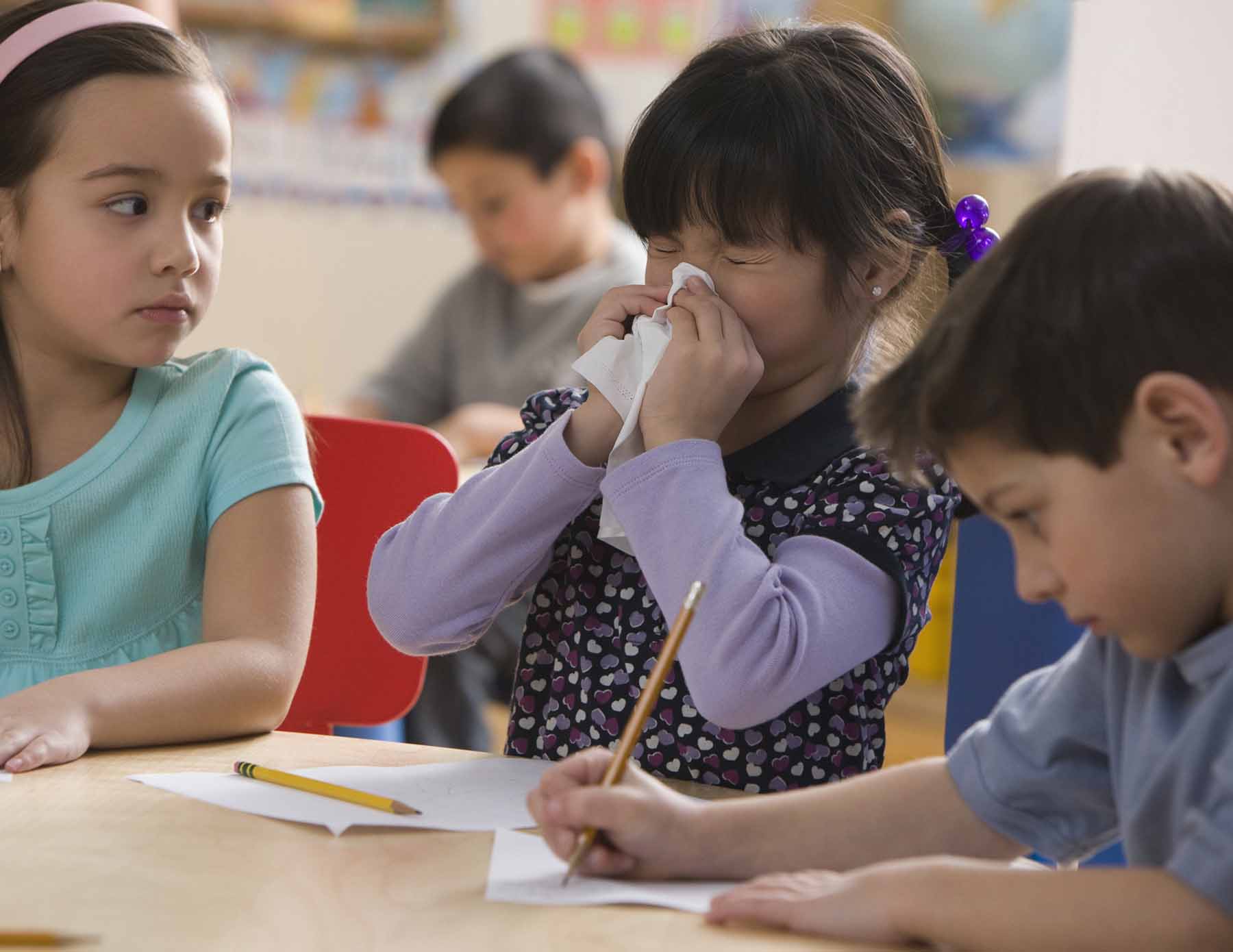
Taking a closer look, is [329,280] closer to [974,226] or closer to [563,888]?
[974,226]

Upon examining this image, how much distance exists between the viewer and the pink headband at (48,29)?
115cm

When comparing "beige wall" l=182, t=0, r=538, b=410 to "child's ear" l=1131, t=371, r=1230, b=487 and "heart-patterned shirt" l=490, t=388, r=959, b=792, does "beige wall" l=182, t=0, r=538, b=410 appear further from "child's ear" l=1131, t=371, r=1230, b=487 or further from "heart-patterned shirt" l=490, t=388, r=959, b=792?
"child's ear" l=1131, t=371, r=1230, b=487

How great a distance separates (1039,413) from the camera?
661 mm

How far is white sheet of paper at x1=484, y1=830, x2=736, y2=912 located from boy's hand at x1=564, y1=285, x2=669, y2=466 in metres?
0.37

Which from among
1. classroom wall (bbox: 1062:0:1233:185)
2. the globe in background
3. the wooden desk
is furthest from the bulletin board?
the wooden desk

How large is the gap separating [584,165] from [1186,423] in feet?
7.44

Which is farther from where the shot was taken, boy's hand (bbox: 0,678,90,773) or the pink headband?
the pink headband

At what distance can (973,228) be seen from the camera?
3.66 feet

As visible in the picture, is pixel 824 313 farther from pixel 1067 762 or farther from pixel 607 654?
pixel 1067 762

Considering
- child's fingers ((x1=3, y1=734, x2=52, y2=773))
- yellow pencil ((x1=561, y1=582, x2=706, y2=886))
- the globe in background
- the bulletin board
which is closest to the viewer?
yellow pencil ((x1=561, y1=582, x2=706, y2=886))

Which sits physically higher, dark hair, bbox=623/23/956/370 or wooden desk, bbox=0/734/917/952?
dark hair, bbox=623/23/956/370

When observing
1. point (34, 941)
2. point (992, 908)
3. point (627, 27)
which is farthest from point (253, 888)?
point (627, 27)

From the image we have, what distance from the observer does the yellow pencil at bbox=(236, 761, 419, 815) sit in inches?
32.7

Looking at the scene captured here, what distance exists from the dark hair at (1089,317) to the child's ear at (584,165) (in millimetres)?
2168
